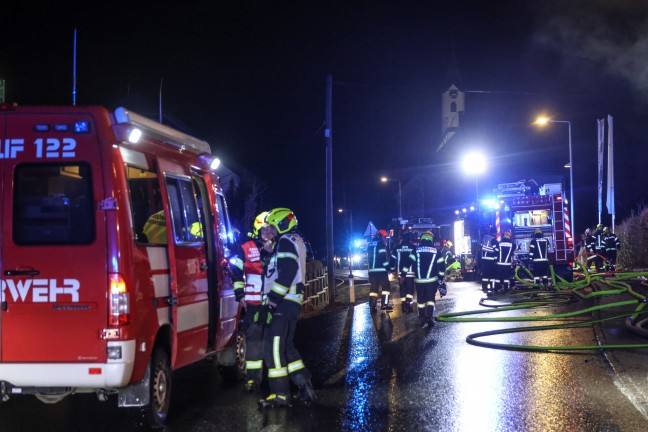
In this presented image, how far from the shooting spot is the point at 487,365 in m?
8.85

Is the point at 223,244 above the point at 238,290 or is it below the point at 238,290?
above

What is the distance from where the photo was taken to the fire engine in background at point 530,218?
2142 centimetres

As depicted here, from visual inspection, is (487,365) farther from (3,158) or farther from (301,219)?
(301,219)

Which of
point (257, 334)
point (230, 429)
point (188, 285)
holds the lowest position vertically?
point (230, 429)

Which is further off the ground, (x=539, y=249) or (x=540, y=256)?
(x=539, y=249)

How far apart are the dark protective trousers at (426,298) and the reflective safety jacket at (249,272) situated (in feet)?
20.0

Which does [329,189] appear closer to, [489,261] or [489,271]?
[489,261]

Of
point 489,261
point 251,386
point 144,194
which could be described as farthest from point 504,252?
point 144,194

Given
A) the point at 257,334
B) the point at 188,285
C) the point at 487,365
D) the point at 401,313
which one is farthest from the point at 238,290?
the point at 401,313

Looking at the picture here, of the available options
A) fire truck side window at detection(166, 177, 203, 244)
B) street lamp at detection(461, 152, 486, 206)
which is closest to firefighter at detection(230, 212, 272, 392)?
fire truck side window at detection(166, 177, 203, 244)

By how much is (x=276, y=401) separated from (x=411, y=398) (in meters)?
1.36

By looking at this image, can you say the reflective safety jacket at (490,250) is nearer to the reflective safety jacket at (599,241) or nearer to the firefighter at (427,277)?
the reflective safety jacket at (599,241)

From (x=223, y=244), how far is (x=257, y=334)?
3.66ft

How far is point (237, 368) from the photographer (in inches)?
325
